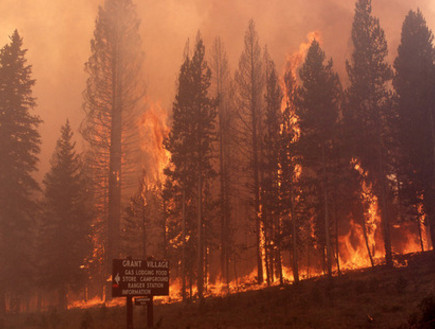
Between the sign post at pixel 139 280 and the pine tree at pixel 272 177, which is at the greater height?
the pine tree at pixel 272 177

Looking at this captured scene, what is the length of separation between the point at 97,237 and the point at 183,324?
26449 mm

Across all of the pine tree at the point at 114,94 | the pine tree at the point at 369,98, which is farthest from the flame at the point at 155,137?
the pine tree at the point at 369,98

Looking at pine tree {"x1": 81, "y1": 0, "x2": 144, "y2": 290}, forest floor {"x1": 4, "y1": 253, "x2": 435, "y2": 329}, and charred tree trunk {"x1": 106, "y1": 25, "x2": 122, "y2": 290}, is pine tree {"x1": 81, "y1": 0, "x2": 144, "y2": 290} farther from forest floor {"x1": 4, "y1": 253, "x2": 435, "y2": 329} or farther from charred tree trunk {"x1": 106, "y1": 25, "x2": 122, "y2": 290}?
forest floor {"x1": 4, "y1": 253, "x2": 435, "y2": 329}

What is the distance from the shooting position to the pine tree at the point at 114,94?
3716 cm

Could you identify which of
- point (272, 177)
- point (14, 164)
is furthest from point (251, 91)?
point (14, 164)

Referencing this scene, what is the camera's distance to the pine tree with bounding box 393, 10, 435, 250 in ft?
98.9

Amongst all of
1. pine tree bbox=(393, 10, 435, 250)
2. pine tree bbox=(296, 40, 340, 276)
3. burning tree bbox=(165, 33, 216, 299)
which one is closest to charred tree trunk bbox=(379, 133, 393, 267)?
pine tree bbox=(393, 10, 435, 250)

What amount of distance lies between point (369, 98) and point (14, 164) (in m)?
27.0

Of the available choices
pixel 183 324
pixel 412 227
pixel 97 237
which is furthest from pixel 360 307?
pixel 412 227

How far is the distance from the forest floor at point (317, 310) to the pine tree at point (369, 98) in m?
9.37

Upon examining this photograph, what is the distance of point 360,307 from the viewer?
18672mm

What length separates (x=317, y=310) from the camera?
1891cm

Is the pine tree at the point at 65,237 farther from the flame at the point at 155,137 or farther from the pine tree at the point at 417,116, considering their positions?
the pine tree at the point at 417,116

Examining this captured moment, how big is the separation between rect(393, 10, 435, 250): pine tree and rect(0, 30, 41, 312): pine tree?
2724cm
